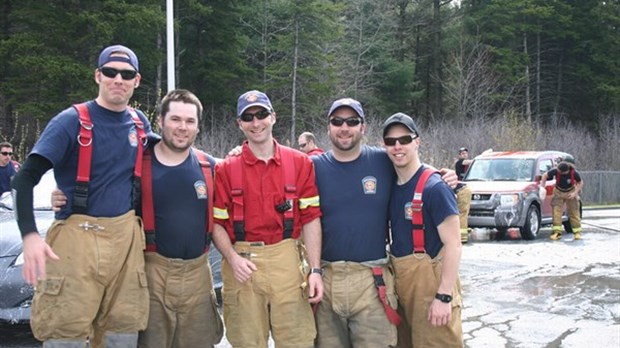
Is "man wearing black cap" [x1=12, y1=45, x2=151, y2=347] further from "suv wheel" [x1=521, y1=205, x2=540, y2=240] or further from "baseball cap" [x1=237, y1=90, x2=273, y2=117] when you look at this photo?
"suv wheel" [x1=521, y1=205, x2=540, y2=240]

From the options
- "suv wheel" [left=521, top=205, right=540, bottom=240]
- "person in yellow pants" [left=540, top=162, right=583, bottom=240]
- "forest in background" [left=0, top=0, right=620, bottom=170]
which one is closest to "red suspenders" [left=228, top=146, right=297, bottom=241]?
"suv wheel" [left=521, top=205, right=540, bottom=240]

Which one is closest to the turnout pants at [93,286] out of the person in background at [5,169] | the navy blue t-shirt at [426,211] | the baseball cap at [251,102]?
the baseball cap at [251,102]

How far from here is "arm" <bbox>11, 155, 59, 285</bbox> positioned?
3551 millimetres

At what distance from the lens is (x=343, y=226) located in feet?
14.1

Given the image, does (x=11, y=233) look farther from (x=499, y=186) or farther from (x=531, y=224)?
(x=531, y=224)

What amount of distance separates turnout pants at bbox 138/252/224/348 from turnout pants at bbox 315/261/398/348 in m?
0.78

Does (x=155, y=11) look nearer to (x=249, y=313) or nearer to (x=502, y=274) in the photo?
(x=502, y=274)

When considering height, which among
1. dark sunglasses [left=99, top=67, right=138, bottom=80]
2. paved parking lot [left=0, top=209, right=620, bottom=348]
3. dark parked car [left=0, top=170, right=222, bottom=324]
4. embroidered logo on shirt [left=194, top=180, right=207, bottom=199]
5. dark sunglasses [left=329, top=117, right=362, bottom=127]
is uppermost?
dark sunglasses [left=99, top=67, right=138, bottom=80]

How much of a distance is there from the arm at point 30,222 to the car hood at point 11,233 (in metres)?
2.55

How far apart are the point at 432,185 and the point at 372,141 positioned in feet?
73.1

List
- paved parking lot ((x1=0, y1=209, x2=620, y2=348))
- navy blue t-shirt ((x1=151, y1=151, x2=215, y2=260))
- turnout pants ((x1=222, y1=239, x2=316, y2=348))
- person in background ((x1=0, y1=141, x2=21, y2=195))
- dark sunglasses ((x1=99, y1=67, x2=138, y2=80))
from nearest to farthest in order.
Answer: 1. dark sunglasses ((x1=99, y1=67, x2=138, y2=80))
2. turnout pants ((x1=222, y1=239, x2=316, y2=348))
3. navy blue t-shirt ((x1=151, y1=151, x2=215, y2=260))
4. paved parking lot ((x1=0, y1=209, x2=620, y2=348))
5. person in background ((x1=0, y1=141, x2=21, y2=195))

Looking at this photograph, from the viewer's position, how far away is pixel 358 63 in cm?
4206

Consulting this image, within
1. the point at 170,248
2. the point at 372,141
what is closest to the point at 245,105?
the point at 170,248

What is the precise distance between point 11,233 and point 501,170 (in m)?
12.9
